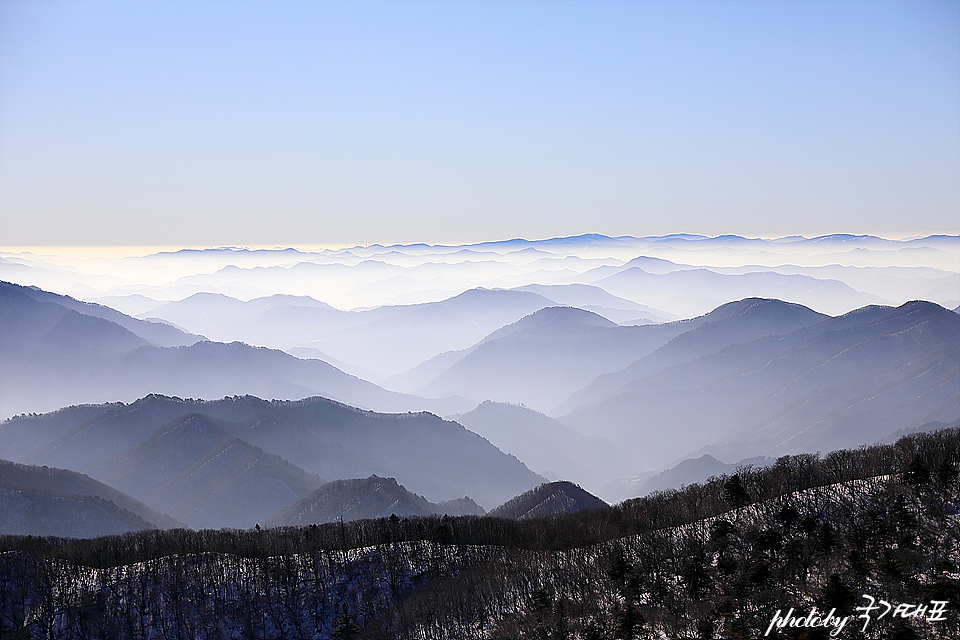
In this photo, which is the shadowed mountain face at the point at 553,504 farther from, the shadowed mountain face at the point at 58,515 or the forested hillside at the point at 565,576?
the shadowed mountain face at the point at 58,515

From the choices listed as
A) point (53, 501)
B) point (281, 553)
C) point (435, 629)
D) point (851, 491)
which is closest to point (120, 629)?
point (281, 553)

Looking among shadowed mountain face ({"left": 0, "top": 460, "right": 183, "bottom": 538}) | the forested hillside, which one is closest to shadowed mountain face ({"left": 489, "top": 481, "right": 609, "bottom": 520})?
the forested hillside

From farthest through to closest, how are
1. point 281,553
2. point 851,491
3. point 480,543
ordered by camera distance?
point 480,543
point 281,553
point 851,491

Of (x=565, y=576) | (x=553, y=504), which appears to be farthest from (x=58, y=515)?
(x=565, y=576)

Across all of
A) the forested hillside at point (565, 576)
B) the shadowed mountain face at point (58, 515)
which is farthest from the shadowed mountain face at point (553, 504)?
the shadowed mountain face at point (58, 515)

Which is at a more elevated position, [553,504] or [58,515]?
[58,515]

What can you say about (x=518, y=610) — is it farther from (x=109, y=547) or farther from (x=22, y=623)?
(x=109, y=547)

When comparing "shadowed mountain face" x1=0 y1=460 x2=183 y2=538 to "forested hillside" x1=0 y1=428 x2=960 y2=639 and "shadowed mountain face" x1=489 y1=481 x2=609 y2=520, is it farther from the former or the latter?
"shadowed mountain face" x1=489 y1=481 x2=609 y2=520

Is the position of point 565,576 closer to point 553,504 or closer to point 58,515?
point 553,504
